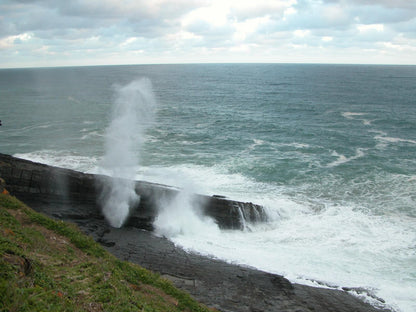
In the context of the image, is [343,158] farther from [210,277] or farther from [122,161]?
[210,277]

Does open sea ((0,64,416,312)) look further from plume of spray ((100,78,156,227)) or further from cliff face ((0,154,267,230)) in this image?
cliff face ((0,154,267,230))

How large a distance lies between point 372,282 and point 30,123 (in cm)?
6291

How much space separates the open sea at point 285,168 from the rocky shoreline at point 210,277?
1176 mm

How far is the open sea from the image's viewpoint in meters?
23.1

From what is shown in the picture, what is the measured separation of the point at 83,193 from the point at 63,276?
50.9 feet

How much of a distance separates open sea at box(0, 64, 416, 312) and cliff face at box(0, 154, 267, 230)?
46.2 inches

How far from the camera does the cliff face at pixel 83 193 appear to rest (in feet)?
93.2

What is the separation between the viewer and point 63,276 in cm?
Answer: 1452

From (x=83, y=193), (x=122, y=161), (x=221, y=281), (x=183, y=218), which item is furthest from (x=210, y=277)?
(x=122, y=161)

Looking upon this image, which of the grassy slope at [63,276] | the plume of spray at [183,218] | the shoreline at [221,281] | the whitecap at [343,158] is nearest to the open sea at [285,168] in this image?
the plume of spray at [183,218]

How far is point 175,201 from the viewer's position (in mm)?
29406

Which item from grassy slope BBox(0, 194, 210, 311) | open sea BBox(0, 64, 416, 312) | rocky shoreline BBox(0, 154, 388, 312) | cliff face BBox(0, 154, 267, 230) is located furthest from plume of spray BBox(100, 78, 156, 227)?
grassy slope BBox(0, 194, 210, 311)

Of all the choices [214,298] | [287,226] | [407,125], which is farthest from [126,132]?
[407,125]

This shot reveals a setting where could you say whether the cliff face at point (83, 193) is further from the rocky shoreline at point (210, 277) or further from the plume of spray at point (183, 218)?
the rocky shoreline at point (210, 277)
